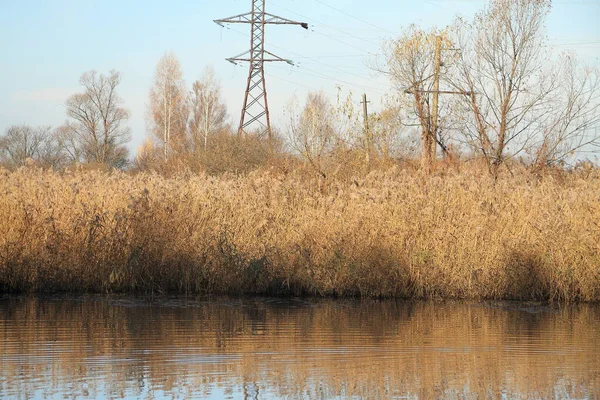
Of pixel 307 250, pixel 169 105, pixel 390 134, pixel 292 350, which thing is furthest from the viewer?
pixel 169 105

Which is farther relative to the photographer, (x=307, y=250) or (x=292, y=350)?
(x=307, y=250)

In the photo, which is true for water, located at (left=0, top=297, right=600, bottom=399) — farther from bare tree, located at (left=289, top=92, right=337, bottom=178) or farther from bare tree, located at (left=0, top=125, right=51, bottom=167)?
bare tree, located at (left=0, top=125, right=51, bottom=167)

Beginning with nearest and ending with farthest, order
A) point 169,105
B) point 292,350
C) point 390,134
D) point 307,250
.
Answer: point 292,350 < point 307,250 < point 390,134 < point 169,105

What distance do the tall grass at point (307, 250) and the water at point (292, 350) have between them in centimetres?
75

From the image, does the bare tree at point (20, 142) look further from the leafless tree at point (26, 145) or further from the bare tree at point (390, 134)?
the bare tree at point (390, 134)

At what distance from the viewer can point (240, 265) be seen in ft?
40.5

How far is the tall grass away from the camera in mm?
12188

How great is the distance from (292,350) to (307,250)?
4.87 meters

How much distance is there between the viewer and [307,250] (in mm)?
12406

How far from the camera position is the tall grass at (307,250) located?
40.0 ft

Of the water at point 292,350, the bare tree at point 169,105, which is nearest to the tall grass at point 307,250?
the water at point 292,350

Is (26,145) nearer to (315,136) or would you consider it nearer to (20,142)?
(20,142)

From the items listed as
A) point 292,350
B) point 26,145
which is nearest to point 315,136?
point 292,350

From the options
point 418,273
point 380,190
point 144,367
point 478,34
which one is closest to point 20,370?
point 144,367
